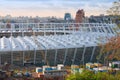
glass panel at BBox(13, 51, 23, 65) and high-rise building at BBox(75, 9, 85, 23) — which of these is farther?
high-rise building at BBox(75, 9, 85, 23)

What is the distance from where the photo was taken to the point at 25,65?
3531cm

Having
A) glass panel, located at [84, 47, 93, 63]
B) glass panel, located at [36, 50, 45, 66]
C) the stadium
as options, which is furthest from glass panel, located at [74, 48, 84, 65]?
glass panel, located at [36, 50, 45, 66]

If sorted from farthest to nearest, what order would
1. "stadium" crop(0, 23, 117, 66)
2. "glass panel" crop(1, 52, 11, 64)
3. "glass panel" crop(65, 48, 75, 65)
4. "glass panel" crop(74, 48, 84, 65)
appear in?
"glass panel" crop(74, 48, 84, 65) < "glass panel" crop(65, 48, 75, 65) < "stadium" crop(0, 23, 117, 66) < "glass panel" crop(1, 52, 11, 64)

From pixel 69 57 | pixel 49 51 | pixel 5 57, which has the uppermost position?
pixel 49 51

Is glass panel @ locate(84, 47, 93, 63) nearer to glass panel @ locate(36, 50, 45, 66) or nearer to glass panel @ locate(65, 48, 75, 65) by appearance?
glass panel @ locate(65, 48, 75, 65)

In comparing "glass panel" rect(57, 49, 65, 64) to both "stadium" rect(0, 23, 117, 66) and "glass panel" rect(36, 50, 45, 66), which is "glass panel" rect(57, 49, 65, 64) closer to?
"stadium" rect(0, 23, 117, 66)

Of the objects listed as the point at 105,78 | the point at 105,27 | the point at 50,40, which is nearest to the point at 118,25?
the point at 105,78

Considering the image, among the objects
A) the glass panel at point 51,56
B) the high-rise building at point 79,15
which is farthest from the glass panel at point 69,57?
the high-rise building at point 79,15

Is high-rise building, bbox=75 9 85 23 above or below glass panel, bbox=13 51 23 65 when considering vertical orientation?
above

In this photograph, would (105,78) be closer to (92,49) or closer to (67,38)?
(92,49)

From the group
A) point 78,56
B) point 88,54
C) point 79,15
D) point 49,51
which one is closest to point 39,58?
point 49,51

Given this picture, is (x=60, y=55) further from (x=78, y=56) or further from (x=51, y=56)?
(x=78, y=56)

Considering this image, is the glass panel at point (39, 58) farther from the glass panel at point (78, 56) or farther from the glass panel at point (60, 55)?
the glass panel at point (78, 56)

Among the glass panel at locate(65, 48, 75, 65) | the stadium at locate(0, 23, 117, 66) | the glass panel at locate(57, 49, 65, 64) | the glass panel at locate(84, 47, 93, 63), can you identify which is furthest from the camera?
the glass panel at locate(84, 47, 93, 63)
